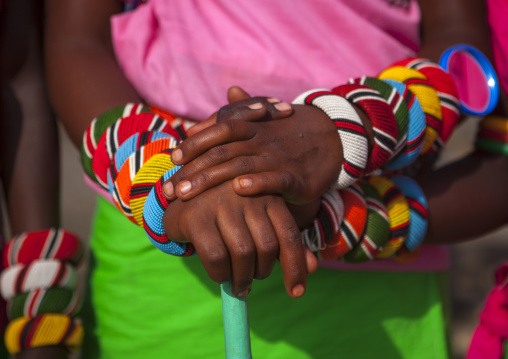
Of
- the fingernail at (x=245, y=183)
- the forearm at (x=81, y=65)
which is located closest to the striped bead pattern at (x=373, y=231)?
the fingernail at (x=245, y=183)

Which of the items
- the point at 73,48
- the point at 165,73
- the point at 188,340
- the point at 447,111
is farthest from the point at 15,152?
the point at 447,111

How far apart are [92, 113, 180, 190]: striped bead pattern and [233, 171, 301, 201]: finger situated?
0.57 ft

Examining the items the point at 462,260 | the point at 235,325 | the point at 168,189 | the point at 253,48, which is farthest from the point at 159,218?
the point at 462,260

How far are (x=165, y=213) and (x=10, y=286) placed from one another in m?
A: 0.43

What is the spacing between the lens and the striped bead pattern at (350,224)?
2.29 feet

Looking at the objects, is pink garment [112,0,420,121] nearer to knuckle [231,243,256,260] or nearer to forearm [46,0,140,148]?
forearm [46,0,140,148]

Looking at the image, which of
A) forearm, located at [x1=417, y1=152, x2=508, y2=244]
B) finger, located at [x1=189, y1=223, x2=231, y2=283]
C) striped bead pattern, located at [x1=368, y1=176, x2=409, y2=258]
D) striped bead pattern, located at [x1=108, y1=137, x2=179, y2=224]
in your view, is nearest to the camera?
finger, located at [x1=189, y1=223, x2=231, y2=283]

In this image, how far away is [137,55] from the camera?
2.86ft

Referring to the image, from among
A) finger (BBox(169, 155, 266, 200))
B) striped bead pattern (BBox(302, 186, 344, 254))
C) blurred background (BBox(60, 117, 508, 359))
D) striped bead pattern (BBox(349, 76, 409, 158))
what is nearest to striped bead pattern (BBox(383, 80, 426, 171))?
striped bead pattern (BBox(349, 76, 409, 158))

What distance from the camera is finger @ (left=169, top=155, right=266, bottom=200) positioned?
0.55 metres

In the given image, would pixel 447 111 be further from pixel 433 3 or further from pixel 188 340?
pixel 188 340

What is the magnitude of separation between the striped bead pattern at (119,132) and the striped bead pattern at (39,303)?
27cm

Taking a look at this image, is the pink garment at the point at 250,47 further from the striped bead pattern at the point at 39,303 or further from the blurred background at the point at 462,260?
the blurred background at the point at 462,260

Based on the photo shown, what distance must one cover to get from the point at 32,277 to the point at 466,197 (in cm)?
66
